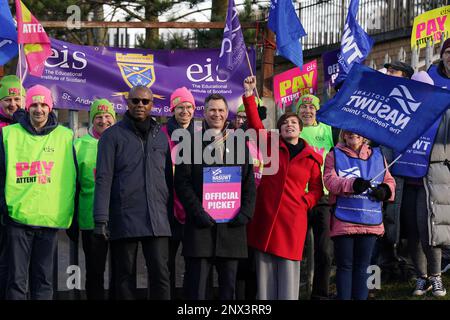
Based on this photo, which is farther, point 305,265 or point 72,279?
point 305,265

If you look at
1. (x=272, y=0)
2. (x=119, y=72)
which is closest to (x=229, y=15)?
(x=272, y=0)

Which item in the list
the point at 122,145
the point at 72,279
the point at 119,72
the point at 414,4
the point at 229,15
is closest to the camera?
the point at 122,145

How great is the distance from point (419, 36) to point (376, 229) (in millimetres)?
4491

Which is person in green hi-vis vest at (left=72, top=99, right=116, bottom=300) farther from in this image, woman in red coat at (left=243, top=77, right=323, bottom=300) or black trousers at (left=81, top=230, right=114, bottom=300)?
woman in red coat at (left=243, top=77, right=323, bottom=300)

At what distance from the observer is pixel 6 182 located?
7.35 m

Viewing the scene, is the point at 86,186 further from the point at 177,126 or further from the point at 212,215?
the point at 212,215

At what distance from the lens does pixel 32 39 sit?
30.8 ft

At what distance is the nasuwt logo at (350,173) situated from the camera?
7.75 meters

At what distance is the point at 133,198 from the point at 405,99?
232cm

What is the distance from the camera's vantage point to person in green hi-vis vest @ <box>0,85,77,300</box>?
7297 mm

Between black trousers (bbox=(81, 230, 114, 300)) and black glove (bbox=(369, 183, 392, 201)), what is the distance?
2.22 metres

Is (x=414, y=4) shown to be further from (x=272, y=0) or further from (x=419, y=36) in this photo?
(x=272, y=0)

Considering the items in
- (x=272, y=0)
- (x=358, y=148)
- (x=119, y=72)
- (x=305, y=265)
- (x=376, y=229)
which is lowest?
(x=305, y=265)

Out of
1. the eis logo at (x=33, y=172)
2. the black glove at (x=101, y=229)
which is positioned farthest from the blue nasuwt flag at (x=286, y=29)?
the black glove at (x=101, y=229)
